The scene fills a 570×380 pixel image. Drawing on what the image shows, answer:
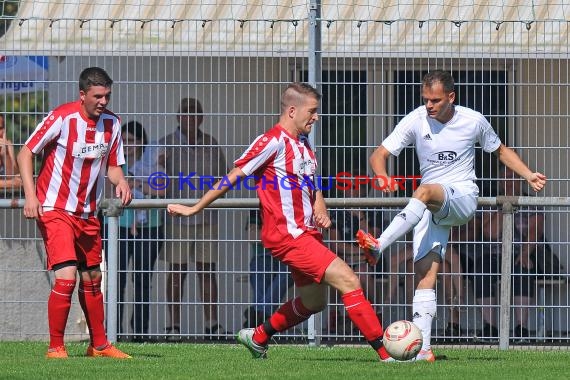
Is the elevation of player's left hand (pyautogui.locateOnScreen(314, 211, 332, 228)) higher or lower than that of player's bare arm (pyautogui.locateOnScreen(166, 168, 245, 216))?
lower

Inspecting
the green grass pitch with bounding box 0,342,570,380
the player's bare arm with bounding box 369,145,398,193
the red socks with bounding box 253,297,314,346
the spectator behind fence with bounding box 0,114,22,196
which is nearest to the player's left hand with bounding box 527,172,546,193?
the player's bare arm with bounding box 369,145,398,193

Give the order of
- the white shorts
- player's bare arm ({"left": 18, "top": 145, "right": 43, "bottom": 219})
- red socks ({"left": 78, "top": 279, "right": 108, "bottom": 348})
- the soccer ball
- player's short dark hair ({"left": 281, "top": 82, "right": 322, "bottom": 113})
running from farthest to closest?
red socks ({"left": 78, "top": 279, "right": 108, "bottom": 348}), the white shorts, player's bare arm ({"left": 18, "top": 145, "right": 43, "bottom": 219}), player's short dark hair ({"left": 281, "top": 82, "right": 322, "bottom": 113}), the soccer ball

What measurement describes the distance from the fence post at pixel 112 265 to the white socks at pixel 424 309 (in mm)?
2847

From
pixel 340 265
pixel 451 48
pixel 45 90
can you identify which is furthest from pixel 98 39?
pixel 340 265

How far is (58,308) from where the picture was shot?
9.55 meters

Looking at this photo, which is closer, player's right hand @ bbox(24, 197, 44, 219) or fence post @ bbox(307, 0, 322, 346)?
player's right hand @ bbox(24, 197, 44, 219)

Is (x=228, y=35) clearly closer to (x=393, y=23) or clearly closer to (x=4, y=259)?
(x=393, y=23)

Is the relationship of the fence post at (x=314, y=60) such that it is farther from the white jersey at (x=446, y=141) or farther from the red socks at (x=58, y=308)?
the red socks at (x=58, y=308)

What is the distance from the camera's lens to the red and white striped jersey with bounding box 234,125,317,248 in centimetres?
909

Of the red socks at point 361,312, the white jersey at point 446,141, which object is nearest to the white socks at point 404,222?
the red socks at point 361,312

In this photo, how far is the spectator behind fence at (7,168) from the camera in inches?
464

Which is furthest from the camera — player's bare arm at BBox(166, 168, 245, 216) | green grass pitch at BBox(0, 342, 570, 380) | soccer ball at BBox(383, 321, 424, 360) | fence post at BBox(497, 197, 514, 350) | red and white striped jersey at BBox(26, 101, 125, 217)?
fence post at BBox(497, 197, 514, 350)

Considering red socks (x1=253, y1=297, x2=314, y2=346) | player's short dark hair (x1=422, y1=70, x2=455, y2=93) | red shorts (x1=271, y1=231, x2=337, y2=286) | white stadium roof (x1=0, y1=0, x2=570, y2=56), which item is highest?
white stadium roof (x1=0, y1=0, x2=570, y2=56)

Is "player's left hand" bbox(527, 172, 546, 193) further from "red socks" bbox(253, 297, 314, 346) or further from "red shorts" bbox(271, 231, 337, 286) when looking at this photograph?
"red socks" bbox(253, 297, 314, 346)
